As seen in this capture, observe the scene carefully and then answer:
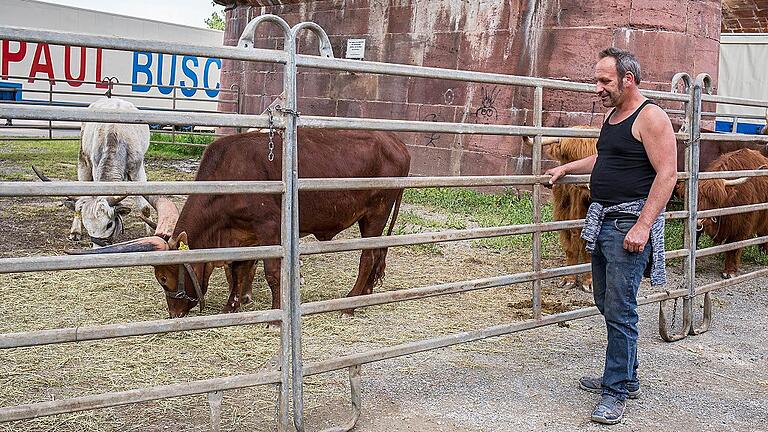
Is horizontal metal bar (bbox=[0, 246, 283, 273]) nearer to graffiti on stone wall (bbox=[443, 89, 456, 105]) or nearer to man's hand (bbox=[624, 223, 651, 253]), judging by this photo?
man's hand (bbox=[624, 223, 651, 253])

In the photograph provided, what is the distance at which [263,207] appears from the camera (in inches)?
227

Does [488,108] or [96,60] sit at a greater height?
[96,60]

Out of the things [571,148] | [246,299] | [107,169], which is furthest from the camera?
[107,169]

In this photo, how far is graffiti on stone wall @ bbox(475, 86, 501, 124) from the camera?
12.4m

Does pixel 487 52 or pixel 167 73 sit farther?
pixel 167 73

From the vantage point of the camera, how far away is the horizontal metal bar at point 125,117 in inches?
117

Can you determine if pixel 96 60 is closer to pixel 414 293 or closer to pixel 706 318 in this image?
pixel 706 318

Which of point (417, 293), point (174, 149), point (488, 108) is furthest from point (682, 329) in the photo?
point (174, 149)

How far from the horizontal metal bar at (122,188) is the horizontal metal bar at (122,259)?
257 millimetres

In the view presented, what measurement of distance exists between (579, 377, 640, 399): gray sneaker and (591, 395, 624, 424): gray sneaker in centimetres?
21

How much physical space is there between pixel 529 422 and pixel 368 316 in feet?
7.63

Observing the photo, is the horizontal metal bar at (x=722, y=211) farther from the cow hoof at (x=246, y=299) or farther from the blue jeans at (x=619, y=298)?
the cow hoof at (x=246, y=299)

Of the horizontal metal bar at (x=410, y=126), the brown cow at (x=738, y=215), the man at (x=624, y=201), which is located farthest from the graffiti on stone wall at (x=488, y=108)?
the man at (x=624, y=201)

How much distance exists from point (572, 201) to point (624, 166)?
294 centimetres
